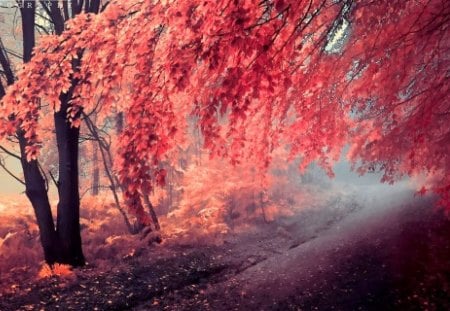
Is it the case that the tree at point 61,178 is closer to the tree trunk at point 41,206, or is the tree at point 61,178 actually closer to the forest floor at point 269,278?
the tree trunk at point 41,206

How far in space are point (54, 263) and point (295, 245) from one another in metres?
8.40

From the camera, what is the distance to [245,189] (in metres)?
17.6

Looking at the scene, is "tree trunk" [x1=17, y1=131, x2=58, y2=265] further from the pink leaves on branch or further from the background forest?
the pink leaves on branch

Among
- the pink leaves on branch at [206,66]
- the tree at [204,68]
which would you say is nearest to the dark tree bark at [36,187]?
the tree at [204,68]

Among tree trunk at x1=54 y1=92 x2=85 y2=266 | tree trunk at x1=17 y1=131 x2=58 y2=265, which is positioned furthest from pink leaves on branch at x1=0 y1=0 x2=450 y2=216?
tree trunk at x1=17 y1=131 x2=58 y2=265

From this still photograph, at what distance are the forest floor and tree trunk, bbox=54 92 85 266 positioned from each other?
2.28 ft

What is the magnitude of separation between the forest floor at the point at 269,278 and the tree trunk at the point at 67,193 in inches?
27.4

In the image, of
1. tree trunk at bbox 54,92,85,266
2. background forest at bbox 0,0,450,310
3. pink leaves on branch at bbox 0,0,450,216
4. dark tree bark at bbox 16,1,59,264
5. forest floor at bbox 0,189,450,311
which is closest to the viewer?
pink leaves on branch at bbox 0,0,450,216

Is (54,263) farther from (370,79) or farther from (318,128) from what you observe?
(370,79)

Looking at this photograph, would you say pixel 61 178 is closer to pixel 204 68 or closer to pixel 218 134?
pixel 204 68

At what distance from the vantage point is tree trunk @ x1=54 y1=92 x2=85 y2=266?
32.5ft

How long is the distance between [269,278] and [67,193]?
615 centimetres

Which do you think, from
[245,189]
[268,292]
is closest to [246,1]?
[268,292]

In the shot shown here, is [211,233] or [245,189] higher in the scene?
[245,189]
